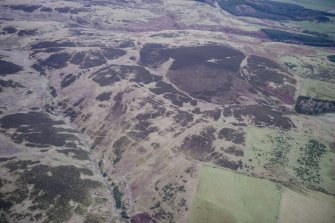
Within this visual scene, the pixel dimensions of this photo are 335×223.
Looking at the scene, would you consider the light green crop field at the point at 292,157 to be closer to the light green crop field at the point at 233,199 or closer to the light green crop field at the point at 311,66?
the light green crop field at the point at 233,199

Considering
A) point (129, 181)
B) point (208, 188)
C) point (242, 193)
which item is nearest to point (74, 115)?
point (129, 181)

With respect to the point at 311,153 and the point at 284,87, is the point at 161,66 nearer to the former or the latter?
the point at 284,87

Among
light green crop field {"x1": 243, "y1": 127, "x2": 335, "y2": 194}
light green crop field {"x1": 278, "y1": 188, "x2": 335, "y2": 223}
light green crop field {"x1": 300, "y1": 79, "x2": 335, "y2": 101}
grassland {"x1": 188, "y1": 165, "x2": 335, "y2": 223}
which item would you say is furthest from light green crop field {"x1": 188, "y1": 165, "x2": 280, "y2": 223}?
light green crop field {"x1": 300, "y1": 79, "x2": 335, "y2": 101}

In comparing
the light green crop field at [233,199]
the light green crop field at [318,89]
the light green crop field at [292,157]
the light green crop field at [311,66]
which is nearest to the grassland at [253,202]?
the light green crop field at [233,199]

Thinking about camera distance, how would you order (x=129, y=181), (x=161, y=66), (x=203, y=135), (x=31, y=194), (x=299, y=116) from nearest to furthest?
1. (x=31, y=194)
2. (x=129, y=181)
3. (x=203, y=135)
4. (x=299, y=116)
5. (x=161, y=66)

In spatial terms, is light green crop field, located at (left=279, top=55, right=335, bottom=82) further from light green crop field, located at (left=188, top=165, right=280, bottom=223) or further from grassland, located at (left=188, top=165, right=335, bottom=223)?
light green crop field, located at (left=188, top=165, right=280, bottom=223)

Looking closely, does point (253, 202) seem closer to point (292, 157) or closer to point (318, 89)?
point (292, 157)
